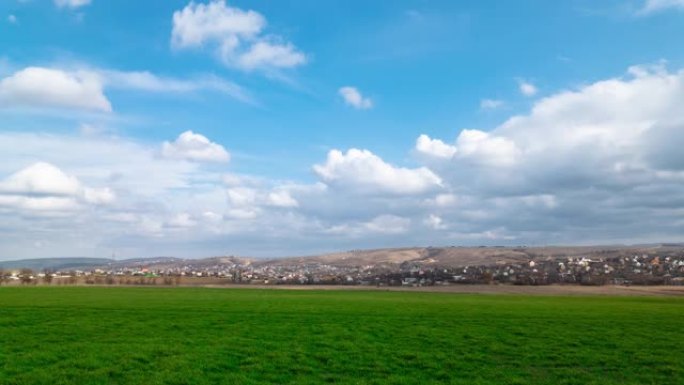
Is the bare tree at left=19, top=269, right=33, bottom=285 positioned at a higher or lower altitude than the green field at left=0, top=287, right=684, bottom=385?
lower

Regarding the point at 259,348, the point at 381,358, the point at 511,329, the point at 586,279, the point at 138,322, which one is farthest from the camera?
the point at 586,279

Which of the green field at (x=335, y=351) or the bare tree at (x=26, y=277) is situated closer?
the green field at (x=335, y=351)

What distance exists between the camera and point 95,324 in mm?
33969

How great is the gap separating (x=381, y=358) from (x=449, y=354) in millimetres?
3241

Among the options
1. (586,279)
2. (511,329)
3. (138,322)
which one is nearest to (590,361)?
(511,329)

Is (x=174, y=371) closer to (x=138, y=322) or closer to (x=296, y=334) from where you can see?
(x=296, y=334)

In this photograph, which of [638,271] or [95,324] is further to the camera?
[638,271]

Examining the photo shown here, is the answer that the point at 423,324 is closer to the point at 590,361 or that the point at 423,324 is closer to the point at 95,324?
the point at 590,361

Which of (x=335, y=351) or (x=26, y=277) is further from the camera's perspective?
(x=26, y=277)

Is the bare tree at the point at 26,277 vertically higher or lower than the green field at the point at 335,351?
lower

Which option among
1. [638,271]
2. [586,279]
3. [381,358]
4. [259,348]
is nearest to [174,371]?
[259,348]

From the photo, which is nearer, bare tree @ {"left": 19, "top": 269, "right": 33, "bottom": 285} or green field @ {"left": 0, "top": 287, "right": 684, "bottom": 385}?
green field @ {"left": 0, "top": 287, "right": 684, "bottom": 385}

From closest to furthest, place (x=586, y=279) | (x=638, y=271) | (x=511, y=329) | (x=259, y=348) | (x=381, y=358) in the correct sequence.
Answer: (x=381, y=358) < (x=259, y=348) < (x=511, y=329) < (x=586, y=279) < (x=638, y=271)

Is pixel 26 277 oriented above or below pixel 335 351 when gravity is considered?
below
